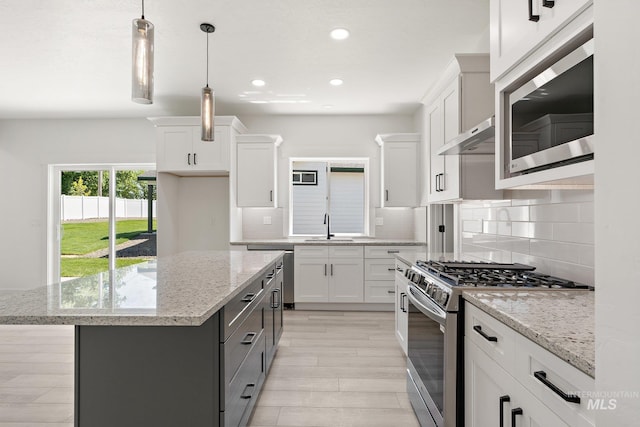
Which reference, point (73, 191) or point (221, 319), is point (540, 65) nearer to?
point (221, 319)

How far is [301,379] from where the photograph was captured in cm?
272

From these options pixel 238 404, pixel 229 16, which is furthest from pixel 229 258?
pixel 229 16

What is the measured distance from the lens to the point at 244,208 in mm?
5363

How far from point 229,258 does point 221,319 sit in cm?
144

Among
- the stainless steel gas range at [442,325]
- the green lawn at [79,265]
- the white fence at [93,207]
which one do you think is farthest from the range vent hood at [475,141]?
the green lawn at [79,265]

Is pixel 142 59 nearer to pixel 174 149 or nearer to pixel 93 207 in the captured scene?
pixel 174 149

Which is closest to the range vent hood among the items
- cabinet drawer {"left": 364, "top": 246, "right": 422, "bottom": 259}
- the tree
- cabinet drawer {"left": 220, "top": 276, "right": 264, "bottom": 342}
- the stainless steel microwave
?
the stainless steel microwave

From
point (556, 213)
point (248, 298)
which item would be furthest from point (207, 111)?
point (556, 213)

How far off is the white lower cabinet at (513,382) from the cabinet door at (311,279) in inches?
127

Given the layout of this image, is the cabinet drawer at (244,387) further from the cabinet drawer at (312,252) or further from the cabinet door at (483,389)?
the cabinet drawer at (312,252)

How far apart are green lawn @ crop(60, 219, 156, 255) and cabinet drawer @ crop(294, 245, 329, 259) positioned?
2873 mm

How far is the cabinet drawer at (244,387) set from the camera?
154 centimetres

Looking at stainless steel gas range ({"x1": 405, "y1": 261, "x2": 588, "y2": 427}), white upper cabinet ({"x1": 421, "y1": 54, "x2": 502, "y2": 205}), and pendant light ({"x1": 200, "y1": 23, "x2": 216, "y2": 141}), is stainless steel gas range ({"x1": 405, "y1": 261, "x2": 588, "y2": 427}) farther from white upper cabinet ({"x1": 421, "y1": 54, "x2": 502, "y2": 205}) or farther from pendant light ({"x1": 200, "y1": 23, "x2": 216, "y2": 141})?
pendant light ({"x1": 200, "y1": 23, "x2": 216, "y2": 141})

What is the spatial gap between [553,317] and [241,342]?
1.33 metres
